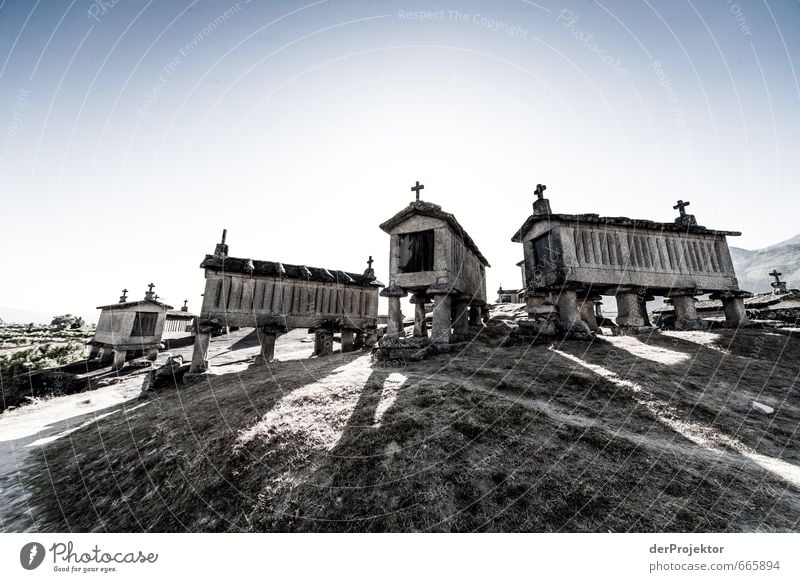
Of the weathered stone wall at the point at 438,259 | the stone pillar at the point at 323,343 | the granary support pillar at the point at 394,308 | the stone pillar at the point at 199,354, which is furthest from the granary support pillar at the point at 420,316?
the stone pillar at the point at 199,354

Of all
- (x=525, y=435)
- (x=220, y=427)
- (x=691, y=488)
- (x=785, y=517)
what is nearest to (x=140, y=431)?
(x=220, y=427)

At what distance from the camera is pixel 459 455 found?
3.85 metres

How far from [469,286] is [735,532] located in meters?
11.3

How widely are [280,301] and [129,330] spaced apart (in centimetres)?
1514

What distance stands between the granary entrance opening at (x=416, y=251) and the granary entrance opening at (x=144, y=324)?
21494 mm

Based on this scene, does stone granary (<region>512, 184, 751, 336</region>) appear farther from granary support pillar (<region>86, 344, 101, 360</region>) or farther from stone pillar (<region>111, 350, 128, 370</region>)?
granary support pillar (<region>86, 344, 101, 360</region>)

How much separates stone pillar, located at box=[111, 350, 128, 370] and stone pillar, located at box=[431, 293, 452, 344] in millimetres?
22422

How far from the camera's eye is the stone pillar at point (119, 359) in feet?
63.9

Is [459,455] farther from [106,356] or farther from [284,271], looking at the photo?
[106,356]

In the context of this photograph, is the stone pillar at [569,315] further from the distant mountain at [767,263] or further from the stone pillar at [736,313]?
the distant mountain at [767,263]

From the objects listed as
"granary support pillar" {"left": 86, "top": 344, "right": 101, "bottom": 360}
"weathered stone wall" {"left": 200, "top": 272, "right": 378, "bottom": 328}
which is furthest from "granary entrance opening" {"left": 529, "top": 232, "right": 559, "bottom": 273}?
"granary support pillar" {"left": 86, "top": 344, "right": 101, "bottom": 360}

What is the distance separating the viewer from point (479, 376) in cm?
734

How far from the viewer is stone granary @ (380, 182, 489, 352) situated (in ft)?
35.4
